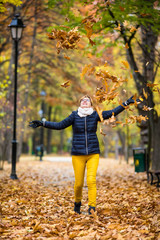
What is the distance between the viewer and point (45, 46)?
19875 millimetres

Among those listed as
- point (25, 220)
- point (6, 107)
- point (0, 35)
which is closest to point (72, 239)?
point (25, 220)

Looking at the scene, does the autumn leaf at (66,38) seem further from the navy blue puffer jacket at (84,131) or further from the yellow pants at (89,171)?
the yellow pants at (89,171)

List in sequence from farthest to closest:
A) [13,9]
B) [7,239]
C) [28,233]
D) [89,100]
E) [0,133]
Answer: [0,133], [13,9], [89,100], [28,233], [7,239]

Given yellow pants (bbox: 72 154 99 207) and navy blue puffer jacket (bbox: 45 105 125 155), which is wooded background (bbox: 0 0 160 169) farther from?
yellow pants (bbox: 72 154 99 207)

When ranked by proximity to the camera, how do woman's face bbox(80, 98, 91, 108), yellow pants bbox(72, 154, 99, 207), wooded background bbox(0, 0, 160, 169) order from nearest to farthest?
yellow pants bbox(72, 154, 99, 207), woman's face bbox(80, 98, 91, 108), wooded background bbox(0, 0, 160, 169)

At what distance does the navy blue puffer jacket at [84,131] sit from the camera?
5277 mm

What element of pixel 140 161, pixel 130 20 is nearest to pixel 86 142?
pixel 130 20

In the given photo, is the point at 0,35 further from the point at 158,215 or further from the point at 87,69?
the point at 158,215

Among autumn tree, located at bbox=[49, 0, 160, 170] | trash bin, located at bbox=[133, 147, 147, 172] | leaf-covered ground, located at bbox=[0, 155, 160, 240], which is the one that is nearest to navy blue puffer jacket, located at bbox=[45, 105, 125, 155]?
leaf-covered ground, located at bbox=[0, 155, 160, 240]

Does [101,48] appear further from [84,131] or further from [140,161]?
[84,131]

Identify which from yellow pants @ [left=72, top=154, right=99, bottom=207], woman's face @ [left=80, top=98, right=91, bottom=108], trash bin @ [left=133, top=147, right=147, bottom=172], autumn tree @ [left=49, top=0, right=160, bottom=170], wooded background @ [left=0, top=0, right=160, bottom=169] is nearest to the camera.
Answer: yellow pants @ [left=72, top=154, right=99, bottom=207]

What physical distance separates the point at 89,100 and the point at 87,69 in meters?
0.54

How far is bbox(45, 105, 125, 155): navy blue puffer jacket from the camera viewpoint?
17.3 feet

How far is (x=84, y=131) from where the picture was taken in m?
5.36
